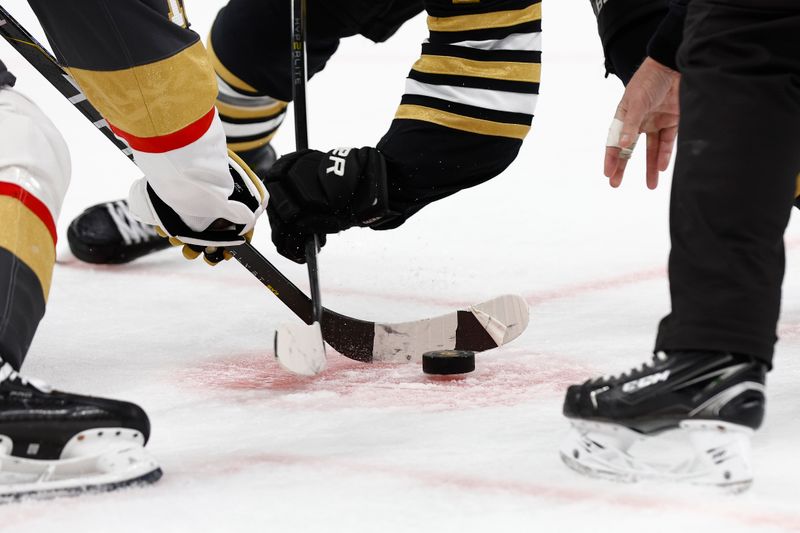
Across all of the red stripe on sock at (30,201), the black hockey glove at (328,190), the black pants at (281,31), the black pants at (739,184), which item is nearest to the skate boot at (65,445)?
the red stripe on sock at (30,201)

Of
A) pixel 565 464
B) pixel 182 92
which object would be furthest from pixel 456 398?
pixel 182 92

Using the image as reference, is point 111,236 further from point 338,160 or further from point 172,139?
point 172,139

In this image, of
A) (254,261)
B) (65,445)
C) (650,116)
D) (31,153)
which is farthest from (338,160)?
(65,445)

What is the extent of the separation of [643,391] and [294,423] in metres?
0.43

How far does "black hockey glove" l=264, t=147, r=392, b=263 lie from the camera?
1.69 metres

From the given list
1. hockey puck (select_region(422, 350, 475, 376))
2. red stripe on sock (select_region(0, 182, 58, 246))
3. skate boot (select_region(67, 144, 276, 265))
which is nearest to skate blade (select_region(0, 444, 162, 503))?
red stripe on sock (select_region(0, 182, 58, 246))

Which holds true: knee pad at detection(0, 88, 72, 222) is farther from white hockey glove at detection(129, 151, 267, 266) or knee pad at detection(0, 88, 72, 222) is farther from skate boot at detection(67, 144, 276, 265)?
skate boot at detection(67, 144, 276, 265)

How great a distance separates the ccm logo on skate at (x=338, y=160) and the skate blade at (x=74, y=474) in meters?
0.68

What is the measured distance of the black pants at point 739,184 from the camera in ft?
3.37

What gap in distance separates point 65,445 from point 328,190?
27.2 inches

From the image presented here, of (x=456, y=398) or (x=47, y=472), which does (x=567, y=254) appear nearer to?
(x=456, y=398)

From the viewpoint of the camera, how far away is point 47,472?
1.07 metres

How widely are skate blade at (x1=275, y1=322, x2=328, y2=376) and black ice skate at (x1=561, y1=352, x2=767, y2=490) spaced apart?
43cm

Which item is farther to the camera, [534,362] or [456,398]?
[534,362]
